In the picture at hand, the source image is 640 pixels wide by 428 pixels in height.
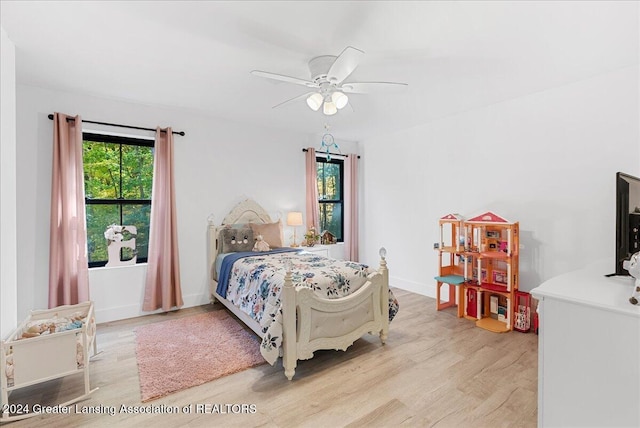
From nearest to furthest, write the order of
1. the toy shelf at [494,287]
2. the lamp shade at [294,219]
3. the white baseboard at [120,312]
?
the toy shelf at [494,287], the white baseboard at [120,312], the lamp shade at [294,219]

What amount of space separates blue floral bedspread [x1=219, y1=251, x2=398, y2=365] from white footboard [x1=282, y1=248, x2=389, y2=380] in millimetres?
80

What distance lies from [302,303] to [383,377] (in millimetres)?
824

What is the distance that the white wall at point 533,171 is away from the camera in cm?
278

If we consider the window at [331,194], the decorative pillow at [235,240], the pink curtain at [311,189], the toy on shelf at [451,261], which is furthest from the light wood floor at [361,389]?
the window at [331,194]

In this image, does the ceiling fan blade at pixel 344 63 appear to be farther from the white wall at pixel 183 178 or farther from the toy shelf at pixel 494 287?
the toy shelf at pixel 494 287

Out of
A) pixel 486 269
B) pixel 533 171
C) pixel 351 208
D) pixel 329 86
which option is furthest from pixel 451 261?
pixel 329 86

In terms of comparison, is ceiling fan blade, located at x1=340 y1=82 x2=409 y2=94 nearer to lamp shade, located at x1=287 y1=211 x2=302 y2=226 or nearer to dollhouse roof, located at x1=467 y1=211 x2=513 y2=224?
dollhouse roof, located at x1=467 y1=211 x2=513 y2=224

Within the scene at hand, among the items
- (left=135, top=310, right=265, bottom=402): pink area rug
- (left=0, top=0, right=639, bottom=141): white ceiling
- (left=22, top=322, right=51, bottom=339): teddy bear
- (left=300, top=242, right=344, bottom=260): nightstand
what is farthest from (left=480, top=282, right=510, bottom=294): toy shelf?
(left=22, top=322, right=51, bottom=339): teddy bear

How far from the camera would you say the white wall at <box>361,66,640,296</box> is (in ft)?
9.11

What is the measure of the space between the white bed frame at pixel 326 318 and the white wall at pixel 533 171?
1.67 meters

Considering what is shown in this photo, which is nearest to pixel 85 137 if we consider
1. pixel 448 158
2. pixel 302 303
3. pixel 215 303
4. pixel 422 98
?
pixel 215 303

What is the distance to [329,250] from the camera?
5.12 meters

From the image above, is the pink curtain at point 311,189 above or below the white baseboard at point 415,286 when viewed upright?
above

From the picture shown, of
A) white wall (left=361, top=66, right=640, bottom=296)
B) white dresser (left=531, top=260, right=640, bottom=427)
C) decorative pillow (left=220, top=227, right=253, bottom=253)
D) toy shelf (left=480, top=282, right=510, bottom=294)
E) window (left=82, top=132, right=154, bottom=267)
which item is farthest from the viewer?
decorative pillow (left=220, top=227, right=253, bottom=253)
